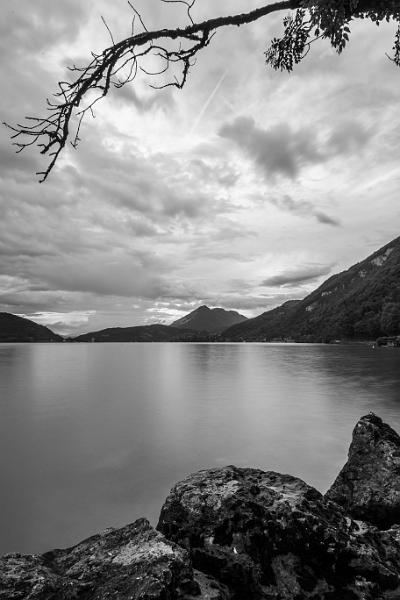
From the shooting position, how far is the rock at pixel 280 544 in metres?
4.54

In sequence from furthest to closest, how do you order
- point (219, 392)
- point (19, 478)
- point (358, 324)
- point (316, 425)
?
point (358, 324) < point (219, 392) < point (316, 425) < point (19, 478)

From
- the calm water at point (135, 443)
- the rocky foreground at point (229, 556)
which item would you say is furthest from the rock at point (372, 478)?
the calm water at point (135, 443)

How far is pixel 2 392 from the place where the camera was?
34.0 metres

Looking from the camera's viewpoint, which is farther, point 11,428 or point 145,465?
point 11,428

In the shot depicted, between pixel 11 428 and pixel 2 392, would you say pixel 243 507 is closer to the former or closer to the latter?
pixel 11 428

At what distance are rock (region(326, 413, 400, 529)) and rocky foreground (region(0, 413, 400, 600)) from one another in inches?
36.4

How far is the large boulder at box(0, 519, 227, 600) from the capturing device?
3635mm

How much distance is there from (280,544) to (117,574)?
2.16 m

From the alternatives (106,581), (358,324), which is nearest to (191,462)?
(106,581)

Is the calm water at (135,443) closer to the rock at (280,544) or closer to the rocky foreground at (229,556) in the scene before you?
the rocky foreground at (229,556)

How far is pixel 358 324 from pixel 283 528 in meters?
201

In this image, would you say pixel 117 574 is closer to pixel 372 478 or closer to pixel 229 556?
pixel 229 556

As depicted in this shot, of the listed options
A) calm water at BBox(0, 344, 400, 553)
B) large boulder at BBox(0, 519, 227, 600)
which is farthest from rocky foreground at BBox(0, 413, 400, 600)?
calm water at BBox(0, 344, 400, 553)

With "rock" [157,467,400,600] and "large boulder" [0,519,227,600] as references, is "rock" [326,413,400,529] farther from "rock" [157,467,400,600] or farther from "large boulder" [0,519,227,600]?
"large boulder" [0,519,227,600]
